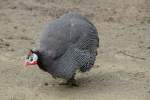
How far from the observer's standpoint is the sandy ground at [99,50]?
637cm

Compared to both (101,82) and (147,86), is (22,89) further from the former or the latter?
(147,86)

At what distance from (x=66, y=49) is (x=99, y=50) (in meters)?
1.66

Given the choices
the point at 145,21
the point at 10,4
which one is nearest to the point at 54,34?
the point at 145,21

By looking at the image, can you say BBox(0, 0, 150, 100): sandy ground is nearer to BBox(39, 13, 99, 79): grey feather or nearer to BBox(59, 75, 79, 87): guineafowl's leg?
BBox(59, 75, 79, 87): guineafowl's leg

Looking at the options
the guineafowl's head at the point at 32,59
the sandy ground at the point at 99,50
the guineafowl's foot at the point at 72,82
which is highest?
the guineafowl's head at the point at 32,59

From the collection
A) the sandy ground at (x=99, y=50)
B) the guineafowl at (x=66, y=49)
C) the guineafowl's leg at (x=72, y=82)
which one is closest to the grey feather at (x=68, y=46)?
the guineafowl at (x=66, y=49)

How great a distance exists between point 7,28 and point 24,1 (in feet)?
4.92

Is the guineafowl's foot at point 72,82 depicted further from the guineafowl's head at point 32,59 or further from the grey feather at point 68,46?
the guineafowl's head at point 32,59

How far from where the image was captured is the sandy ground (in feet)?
20.9

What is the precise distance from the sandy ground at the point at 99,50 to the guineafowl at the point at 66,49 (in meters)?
0.30

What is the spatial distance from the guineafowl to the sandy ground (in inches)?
11.9

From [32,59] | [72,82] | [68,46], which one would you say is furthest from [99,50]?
[32,59]

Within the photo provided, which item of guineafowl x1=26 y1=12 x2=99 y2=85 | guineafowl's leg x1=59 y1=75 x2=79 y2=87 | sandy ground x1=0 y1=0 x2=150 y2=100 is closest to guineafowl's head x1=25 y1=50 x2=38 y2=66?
guineafowl x1=26 y1=12 x2=99 y2=85

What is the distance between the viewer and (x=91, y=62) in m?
6.37
